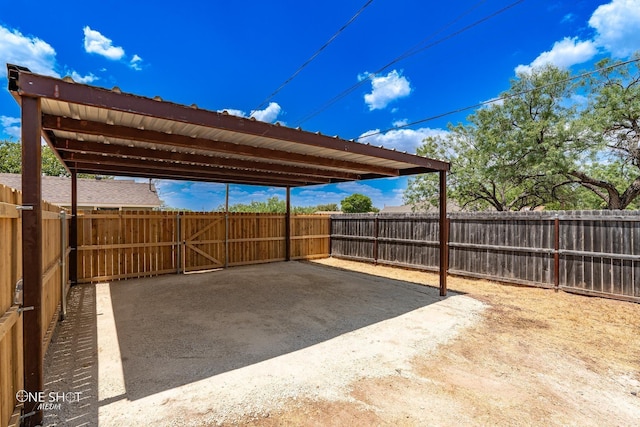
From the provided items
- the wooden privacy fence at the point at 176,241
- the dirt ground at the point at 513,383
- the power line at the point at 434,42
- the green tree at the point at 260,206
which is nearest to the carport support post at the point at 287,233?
the wooden privacy fence at the point at 176,241

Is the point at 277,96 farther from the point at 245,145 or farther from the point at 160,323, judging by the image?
the point at 160,323

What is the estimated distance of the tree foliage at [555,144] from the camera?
30.9 ft

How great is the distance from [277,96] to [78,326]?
9.46 metres

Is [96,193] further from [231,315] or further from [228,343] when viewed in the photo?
[228,343]

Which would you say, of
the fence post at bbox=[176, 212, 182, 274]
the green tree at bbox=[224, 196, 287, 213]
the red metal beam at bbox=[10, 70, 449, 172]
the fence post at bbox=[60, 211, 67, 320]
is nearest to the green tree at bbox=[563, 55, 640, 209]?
the red metal beam at bbox=[10, 70, 449, 172]

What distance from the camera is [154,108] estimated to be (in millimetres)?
2729

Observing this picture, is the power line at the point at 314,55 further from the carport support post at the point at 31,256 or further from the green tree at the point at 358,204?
the green tree at the point at 358,204

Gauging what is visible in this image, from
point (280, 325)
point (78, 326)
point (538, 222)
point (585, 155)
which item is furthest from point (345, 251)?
point (585, 155)

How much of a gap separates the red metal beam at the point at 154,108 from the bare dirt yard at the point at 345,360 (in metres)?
2.49

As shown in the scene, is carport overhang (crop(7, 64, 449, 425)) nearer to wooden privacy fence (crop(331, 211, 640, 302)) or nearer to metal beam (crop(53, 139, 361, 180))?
metal beam (crop(53, 139, 361, 180))

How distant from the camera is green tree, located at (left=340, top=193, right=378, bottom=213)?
114 ft

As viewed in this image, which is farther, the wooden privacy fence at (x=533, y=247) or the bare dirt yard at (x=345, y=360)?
the wooden privacy fence at (x=533, y=247)

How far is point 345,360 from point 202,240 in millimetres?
6376

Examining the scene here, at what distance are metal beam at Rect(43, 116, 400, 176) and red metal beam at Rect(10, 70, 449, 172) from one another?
3.44 ft
